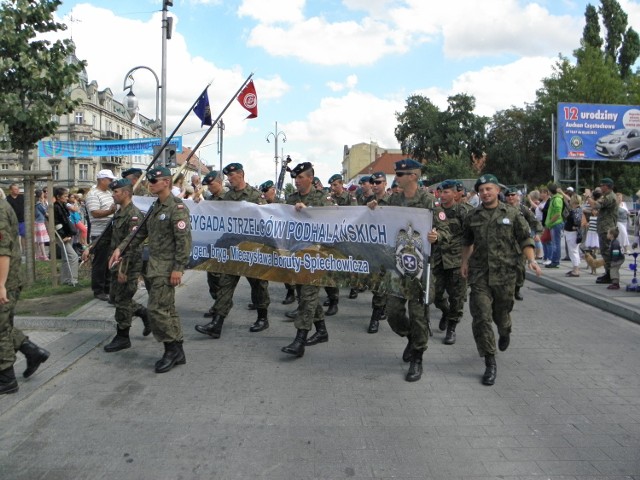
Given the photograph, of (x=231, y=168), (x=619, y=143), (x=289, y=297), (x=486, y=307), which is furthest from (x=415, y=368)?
(x=619, y=143)

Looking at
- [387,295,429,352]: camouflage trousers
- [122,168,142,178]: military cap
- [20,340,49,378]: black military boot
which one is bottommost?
[20,340,49,378]: black military boot

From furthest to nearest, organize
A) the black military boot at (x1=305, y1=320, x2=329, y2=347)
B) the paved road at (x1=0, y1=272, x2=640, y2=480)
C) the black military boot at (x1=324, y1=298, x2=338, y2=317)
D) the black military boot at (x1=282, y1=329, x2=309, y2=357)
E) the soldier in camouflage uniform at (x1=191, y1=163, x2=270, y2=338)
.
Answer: the black military boot at (x1=324, y1=298, x2=338, y2=317) → the soldier in camouflage uniform at (x1=191, y1=163, x2=270, y2=338) → the black military boot at (x1=305, y1=320, x2=329, y2=347) → the black military boot at (x1=282, y1=329, x2=309, y2=357) → the paved road at (x1=0, y1=272, x2=640, y2=480)

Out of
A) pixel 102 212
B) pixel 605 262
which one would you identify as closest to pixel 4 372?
pixel 102 212

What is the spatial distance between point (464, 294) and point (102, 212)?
4.92m

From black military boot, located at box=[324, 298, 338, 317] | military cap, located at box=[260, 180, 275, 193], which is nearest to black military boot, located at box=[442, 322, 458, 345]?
black military boot, located at box=[324, 298, 338, 317]

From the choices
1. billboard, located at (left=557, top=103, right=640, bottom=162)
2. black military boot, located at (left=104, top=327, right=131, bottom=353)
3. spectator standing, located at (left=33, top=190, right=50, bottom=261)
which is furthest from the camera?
billboard, located at (left=557, top=103, right=640, bottom=162)

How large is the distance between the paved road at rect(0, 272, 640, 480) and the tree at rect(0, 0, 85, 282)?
14.4 feet

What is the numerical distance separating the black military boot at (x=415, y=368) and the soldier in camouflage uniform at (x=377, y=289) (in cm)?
80

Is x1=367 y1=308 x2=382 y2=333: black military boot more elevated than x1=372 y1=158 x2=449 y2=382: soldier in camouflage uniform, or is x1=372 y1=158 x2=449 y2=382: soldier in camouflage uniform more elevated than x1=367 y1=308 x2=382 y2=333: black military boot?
x1=372 y1=158 x2=449 y2=382: soldier in camouflage uniform

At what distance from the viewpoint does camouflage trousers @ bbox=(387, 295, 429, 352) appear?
5441 mm

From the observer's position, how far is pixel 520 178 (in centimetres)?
5603

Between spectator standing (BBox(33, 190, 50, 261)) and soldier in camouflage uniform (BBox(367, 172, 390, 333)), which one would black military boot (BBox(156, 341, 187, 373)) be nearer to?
soldier in camouflage uniform (BBox(367, 172, 390, 333))

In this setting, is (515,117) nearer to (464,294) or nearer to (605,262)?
(605,262)

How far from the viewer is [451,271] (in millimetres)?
7148
